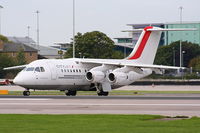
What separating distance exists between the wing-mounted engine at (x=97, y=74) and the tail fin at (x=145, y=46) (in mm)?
4474

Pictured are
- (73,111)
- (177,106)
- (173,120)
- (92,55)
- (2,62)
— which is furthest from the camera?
(92,55)

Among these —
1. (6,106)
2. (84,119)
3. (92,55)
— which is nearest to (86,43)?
(92,55)

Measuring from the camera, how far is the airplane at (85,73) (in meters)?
57.0

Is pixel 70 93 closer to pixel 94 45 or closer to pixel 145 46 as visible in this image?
pixel 145 46

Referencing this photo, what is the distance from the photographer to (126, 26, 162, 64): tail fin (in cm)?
6494

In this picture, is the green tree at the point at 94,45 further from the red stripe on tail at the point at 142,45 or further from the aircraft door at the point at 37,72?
the aircraft door at the point at 37,72

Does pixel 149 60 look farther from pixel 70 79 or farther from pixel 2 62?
pixel 2 62

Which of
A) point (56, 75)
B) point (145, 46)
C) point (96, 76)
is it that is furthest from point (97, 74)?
point (145, 46)

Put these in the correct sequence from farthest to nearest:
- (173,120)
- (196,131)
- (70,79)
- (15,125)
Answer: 1. (70,79)
2. (173,120)
3. (15,125)
4. (196,131)

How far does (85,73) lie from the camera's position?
2416 inches

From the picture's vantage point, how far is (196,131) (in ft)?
81.0

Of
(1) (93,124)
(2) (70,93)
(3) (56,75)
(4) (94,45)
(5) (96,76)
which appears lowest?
(2) (70,93)

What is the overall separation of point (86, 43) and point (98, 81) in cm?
6985

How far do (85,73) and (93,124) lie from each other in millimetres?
33962
